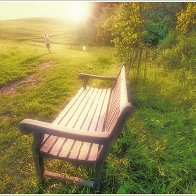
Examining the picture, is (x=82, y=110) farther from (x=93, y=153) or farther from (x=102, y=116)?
(x=93, y=153)

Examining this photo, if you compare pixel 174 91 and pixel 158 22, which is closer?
pixel 174 91

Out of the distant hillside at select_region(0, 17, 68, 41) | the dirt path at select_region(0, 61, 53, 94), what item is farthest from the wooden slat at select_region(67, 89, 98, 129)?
the distant hillside at select_region(0, 17, 68, 41)

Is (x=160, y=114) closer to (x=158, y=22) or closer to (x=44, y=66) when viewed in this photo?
(x=44, y=66)

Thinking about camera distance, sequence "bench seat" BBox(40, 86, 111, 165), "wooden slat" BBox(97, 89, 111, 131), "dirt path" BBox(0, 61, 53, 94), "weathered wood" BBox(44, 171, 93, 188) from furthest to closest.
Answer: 1. "dirt path" BBox(0, 61, 53, 94)
2. "wooden slat" BBox(97, 89, 111, 131)
3. "weathered wood" BBox(44, 171, 93, 188)
4. "bench seat" BBox(40, 86, 111, 165)

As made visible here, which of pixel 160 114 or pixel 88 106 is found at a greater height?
pixel 88 106

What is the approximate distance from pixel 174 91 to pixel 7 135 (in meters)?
3.71

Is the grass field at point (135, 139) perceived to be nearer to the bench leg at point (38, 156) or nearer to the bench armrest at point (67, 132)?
the bench leg at point (38, 156)

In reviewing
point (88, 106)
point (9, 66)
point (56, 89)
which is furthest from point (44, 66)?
point (88, 106)

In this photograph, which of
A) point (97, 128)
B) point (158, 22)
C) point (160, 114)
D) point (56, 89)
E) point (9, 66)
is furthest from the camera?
point (158, 22)

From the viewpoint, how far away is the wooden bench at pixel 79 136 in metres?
2.50

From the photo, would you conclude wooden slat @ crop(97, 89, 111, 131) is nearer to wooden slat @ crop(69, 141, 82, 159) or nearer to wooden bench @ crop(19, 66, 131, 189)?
wooden bench @ crop(19, 66, 131, 189)

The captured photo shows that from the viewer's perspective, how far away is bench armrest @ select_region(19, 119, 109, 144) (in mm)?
2496

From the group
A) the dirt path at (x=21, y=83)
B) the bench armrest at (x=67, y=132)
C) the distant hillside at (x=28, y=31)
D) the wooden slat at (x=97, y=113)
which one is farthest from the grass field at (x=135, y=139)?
the distant hillside at (x=28, y=31)

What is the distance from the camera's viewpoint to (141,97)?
572cm
